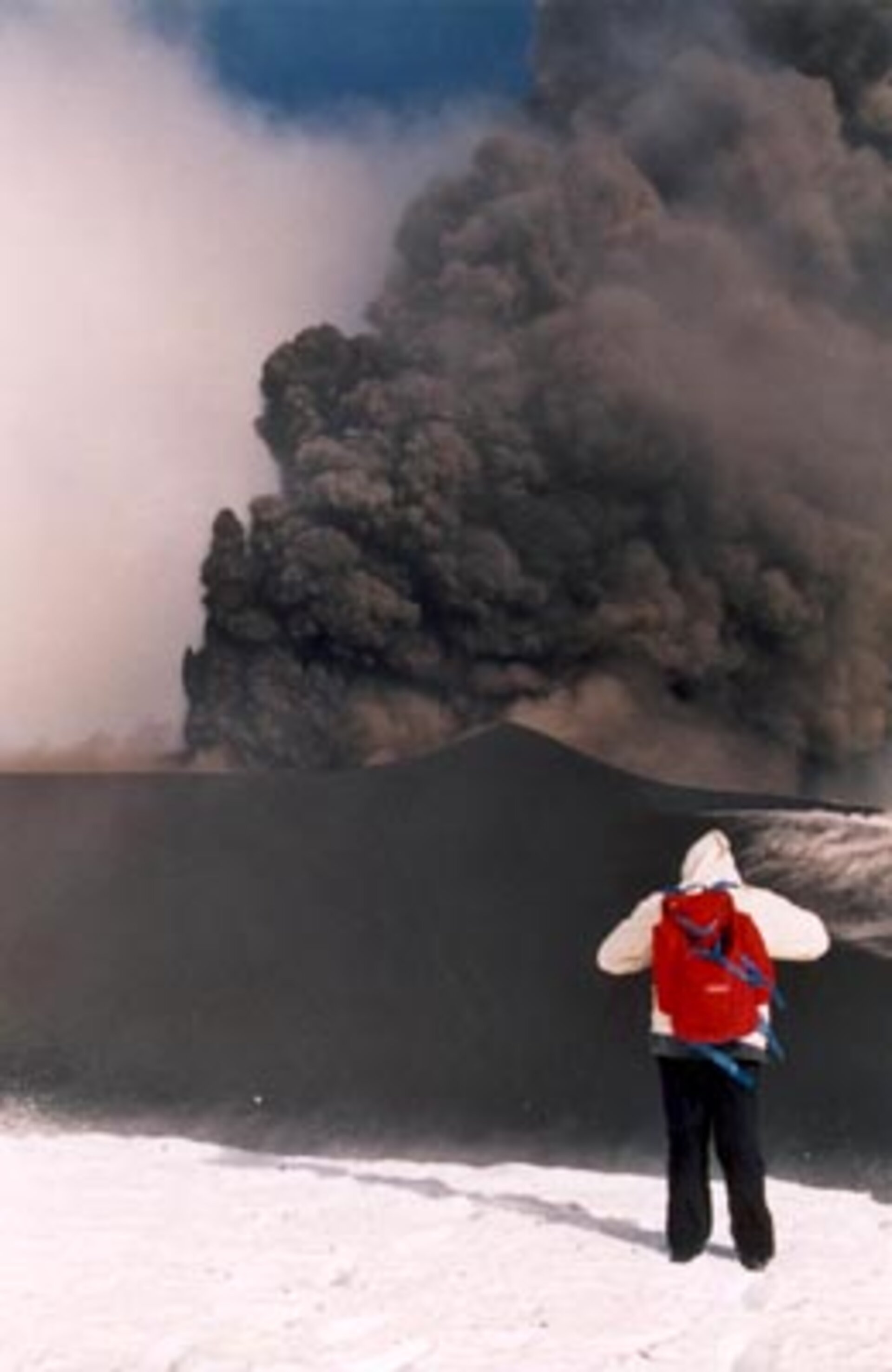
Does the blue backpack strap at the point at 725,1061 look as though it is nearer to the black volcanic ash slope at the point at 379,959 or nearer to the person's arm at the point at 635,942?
the person's arm at the point at 635,942

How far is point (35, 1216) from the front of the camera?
436 centimetres

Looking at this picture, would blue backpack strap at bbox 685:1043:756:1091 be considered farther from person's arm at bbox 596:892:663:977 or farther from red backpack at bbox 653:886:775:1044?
person's arm at bbox 596:892:663:977

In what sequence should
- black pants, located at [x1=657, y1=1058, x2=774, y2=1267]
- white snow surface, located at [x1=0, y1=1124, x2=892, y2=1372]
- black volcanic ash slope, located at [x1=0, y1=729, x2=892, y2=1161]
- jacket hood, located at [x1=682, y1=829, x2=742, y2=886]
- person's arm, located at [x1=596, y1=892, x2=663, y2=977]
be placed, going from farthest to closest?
black volcanic ash slope, located at [x1=0, y1=729, x2=892, y2=1161]
person's arm, located at [x1=596, y1=892, x2=663, y2=977]
jacket hood, located at [x1=682, y1=829, x2=742, y2=886]
black pants, located at [x1=657, y1=1058, x2=774, y2=1267]
white snow surface, located at [x1=0, y1=1124, x2=892, y2=1372]

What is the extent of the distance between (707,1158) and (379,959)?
10.1 feet

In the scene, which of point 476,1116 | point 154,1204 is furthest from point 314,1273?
point 476,1116

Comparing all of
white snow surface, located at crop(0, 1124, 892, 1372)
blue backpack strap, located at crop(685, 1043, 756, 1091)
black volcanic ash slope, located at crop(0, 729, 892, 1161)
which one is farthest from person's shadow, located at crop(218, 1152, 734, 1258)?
black volcanic ash slope, located at crop(0, 729, 892, 1161)

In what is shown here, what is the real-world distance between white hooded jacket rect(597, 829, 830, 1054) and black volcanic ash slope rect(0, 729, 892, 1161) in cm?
222

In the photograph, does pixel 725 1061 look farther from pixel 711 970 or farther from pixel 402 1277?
pixel 402 1277

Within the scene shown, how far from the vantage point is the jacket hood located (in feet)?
13.6

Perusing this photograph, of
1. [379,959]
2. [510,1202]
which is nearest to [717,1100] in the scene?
[510,1202]

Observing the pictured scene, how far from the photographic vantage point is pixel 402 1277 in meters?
3.85

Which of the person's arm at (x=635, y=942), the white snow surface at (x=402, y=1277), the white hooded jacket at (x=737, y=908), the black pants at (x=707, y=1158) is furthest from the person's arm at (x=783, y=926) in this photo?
the white snow surface at (x=402, y=1277)

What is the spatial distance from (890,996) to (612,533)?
150 inches

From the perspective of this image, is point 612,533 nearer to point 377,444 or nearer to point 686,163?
point 377,444
